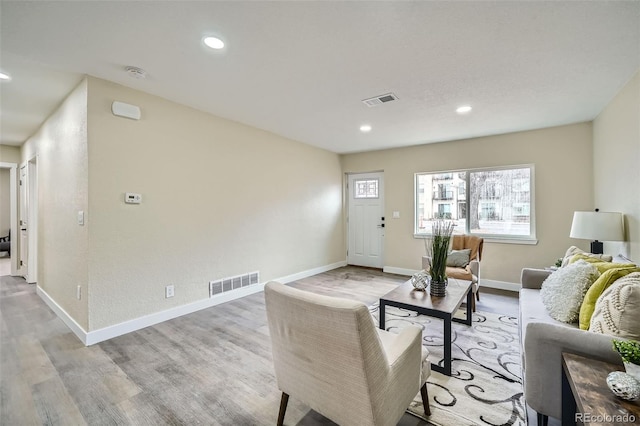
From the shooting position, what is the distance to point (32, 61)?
235cm

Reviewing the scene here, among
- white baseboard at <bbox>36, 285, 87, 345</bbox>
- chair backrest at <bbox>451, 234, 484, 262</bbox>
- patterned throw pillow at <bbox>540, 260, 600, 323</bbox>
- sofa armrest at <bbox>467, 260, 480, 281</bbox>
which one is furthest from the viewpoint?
chair backrest at <bbox>451, 234, 484, 262</bbox>

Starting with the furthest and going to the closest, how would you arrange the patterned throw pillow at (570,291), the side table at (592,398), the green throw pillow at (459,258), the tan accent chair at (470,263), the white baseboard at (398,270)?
the white baseboard at (398,270)
the green throw pillow at (459,258)
the tan accent chair at (470,263)
the patterned throw pillow at (570,291)
the side table at (592,398)

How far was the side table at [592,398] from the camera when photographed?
0.95 meters

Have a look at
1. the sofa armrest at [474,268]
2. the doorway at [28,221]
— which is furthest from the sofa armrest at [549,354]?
the doorway at [28,221]

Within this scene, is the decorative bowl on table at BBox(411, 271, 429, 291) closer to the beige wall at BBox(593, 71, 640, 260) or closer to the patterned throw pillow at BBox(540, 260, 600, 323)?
the patterned throw pillow at BBox(540, 260, 600, 323)

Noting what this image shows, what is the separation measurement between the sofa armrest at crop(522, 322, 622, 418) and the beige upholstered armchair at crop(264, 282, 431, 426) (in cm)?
58

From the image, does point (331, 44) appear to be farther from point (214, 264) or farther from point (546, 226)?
point (546, 226)

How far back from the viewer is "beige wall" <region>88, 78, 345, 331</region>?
271 centimetres

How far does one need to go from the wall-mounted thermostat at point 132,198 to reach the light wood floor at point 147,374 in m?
1.38

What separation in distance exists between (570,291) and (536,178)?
289 centimetres

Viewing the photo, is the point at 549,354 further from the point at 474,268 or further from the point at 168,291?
the point at 168,291

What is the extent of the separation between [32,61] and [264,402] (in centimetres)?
336

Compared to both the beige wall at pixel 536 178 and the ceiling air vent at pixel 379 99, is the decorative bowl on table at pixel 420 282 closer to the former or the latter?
the ceiling air vent at pixel 379 99

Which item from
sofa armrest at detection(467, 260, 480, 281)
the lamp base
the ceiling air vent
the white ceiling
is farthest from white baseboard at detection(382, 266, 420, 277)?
the ceiling air vent
